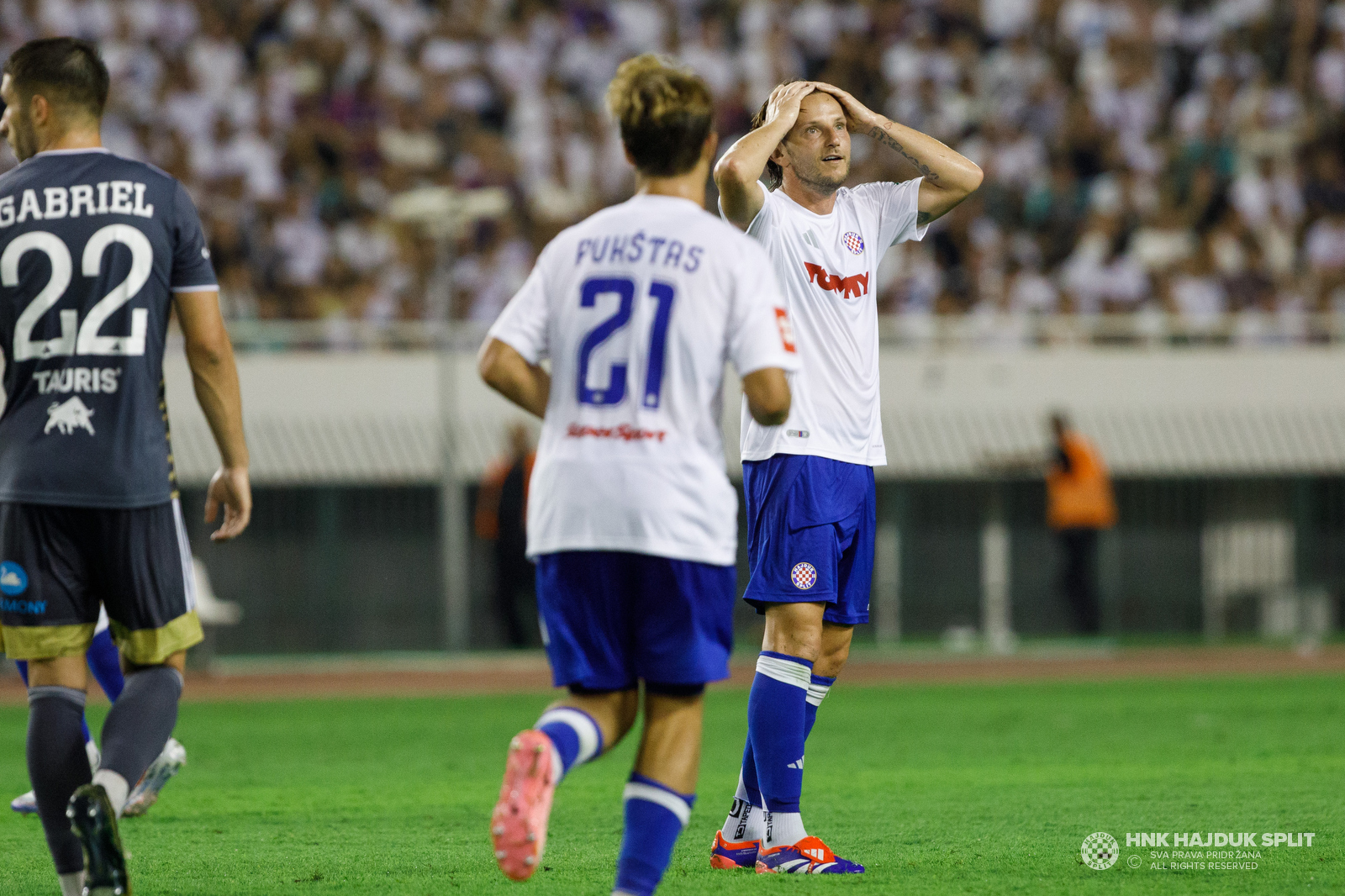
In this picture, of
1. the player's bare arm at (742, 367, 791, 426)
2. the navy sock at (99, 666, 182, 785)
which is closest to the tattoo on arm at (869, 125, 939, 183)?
the player's bare arm at (742, 367, 791, 426)

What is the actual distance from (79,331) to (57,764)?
1158mm

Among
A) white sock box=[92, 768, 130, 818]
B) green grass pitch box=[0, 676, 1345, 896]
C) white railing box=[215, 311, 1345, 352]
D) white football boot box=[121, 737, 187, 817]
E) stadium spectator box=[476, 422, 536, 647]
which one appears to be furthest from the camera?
white railing box=[215, 311, 1345, 352]

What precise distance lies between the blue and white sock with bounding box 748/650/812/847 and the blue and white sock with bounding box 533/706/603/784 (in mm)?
1311

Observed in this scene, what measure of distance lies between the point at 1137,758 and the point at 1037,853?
10.4 ft

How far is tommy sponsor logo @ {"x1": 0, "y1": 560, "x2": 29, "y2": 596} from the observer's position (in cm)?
445

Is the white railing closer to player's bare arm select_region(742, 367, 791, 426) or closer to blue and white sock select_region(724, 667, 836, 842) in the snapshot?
blue and white sock select_region(724, 667, 836, 842)

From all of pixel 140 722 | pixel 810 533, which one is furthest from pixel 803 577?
pixel 140 722

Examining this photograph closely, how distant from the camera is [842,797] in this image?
7355 millimetres

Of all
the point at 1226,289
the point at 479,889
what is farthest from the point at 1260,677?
the point at 479,889

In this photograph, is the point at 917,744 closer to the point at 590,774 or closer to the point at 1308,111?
the point at 590,774

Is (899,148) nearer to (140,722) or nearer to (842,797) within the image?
(842,797)

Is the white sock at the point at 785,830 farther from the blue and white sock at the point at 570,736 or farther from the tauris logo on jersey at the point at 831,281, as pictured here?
the tauris logo on jersey at the point at 831,281

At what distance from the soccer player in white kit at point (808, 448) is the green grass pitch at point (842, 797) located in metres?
0.33

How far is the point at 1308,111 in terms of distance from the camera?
67.6 ft
